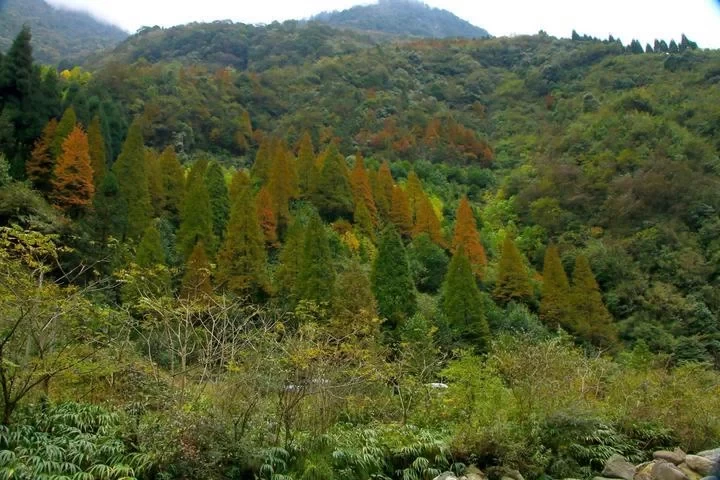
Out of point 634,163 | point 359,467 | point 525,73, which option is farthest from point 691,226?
point 525,73

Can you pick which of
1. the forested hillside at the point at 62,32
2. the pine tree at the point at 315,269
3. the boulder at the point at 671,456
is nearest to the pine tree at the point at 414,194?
the pine tree at the point at 315,269

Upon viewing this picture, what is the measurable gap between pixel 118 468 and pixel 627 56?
8946 cm

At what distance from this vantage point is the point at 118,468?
27.5 ft

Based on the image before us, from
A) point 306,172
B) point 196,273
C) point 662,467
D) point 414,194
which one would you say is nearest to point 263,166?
point 306,172

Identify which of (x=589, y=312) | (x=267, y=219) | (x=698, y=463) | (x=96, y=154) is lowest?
(x=589, y=312)

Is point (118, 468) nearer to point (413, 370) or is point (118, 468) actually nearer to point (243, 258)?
point (413, 370)

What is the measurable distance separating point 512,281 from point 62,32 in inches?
4951

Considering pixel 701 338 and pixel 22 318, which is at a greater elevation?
pixel 22 318

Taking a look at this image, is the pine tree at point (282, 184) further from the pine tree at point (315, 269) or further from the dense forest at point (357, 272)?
the pine tree at point (315, 269)

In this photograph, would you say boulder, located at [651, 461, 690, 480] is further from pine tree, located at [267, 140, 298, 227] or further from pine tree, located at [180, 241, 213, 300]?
pine tree, located at [267, 140, 298, 227]

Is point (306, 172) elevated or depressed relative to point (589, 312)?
elevated

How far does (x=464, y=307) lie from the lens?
2825 centimetres

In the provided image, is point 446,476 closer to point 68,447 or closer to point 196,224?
point 68,447

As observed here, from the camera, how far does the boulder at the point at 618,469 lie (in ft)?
37.3
